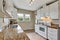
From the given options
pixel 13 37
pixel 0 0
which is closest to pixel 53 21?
pixel 13 37

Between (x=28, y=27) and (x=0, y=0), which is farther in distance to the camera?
(x=28, y=27)

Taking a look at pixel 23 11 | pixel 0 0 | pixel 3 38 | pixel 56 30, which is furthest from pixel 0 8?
pixel 23 11

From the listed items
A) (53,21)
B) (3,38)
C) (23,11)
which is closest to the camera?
(3,38)

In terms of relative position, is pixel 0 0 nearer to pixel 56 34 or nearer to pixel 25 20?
pixel 56 34

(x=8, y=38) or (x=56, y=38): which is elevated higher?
(x=8, y=38)

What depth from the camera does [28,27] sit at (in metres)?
8.66

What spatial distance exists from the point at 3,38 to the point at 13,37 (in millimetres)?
148

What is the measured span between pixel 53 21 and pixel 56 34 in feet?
4.54

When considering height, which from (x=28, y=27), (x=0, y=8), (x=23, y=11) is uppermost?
(x=23, y=11)

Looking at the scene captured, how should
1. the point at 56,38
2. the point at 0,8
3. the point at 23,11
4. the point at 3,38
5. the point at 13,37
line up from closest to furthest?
1. the point at 0,8
2. the point at 3,38
3. the point at 13,37
4. the point at 56,38
5. the point at 23,11

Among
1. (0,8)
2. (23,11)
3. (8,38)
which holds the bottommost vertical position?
(8,38)

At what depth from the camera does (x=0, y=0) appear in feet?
2.44

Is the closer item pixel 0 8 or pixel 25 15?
pixel 0 8

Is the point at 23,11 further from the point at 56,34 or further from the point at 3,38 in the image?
the point at 3,38
